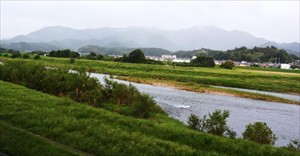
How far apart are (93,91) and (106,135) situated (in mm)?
14274

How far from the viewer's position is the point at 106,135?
61.7ft

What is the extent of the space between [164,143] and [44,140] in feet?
19.1

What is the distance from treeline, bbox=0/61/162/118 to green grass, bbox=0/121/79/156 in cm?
1198

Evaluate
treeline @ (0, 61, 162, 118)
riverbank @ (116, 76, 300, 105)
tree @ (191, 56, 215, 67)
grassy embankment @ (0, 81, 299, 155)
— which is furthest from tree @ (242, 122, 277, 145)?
tree @ (191, 56, 215, 67)

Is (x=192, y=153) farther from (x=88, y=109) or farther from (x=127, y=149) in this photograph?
(x=88, y=109)

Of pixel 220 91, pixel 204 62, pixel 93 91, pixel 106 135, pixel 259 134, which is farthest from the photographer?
pixel 204 62

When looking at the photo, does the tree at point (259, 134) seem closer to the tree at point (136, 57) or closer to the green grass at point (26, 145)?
the green grass at point (26, 145)

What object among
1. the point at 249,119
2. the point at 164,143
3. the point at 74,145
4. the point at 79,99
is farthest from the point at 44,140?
the point at 249,119

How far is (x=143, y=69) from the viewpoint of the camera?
346ft

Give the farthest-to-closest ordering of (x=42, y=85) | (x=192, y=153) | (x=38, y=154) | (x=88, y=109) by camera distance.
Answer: (x=42, y=85) < (x=88, y=109) < (x=192, y=153) < (x=38, y=154)

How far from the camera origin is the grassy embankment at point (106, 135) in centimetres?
1703

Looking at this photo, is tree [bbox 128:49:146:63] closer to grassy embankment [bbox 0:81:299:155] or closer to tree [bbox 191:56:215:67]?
tree [bbox 191:56:215:67]

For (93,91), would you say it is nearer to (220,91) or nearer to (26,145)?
(26,145)

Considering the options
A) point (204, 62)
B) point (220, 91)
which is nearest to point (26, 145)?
point (220, 91)
